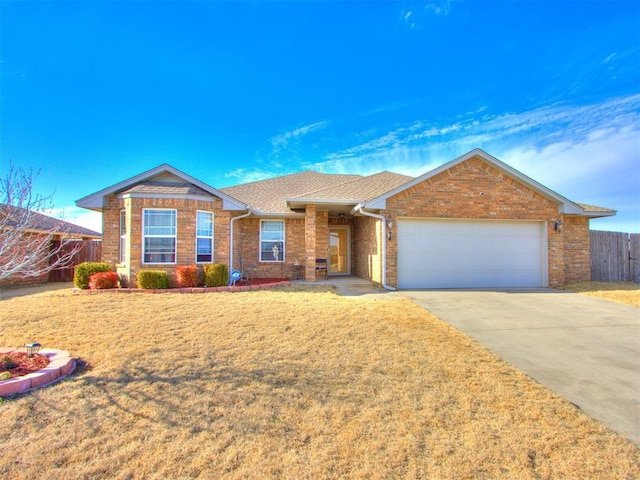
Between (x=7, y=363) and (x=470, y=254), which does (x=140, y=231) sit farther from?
(x=470, y=254)

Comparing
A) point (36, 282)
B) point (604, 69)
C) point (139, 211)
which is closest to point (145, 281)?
point (139, 211)

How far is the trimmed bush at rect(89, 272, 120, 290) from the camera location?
977 centimetres

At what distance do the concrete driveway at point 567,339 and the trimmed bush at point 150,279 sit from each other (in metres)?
7.89

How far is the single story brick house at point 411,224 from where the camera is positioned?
34.4 ft

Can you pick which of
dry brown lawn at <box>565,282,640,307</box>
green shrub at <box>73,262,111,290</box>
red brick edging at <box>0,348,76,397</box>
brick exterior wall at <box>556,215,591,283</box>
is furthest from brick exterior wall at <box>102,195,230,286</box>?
brick exterior wall at <box>556,215,591,283</box>

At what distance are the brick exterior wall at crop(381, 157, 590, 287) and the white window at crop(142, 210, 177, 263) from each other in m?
7.54

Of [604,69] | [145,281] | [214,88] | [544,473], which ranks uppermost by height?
[214,88]

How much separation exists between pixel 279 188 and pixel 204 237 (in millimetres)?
6123

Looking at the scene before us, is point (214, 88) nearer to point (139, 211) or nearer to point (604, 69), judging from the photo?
point (139, 211)

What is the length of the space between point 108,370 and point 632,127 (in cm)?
1440

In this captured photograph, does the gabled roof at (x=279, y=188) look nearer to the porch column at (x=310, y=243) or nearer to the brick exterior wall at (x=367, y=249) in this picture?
the porch column at (x=310, y=243)

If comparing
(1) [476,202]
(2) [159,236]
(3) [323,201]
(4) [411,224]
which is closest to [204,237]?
(2) [159,236]

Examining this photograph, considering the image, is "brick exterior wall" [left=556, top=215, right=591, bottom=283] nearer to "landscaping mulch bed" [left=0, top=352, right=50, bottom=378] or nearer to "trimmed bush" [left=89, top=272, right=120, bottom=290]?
"landscaping mulch bed" [left=0, top=352, right=50, bottom=378]

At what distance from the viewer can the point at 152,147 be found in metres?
12.6
